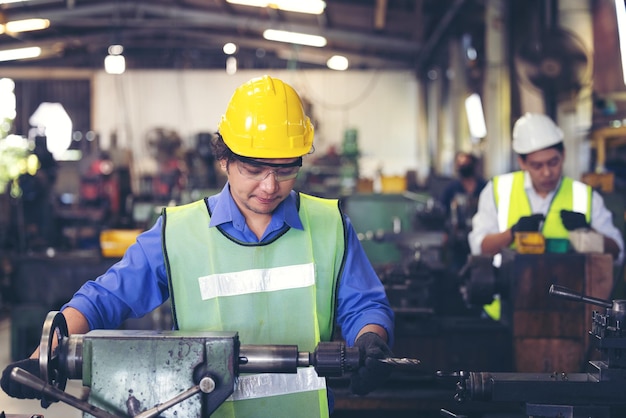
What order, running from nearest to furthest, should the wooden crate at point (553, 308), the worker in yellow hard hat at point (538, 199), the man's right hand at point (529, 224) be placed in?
1. the wooden crate at point (553, 308)
2. the man's right hand at point (529, 224)
3. the worker in yellow hard hat at point (538, 199)

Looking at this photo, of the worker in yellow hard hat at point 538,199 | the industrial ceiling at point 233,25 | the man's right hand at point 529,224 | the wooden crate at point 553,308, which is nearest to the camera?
the wooden crate at point 553,308

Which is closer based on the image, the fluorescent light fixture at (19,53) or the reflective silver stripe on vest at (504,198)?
the reflective silver stripe on vest at (504,198)

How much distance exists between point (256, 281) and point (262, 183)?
210 mm

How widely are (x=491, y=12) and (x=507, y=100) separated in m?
0.82

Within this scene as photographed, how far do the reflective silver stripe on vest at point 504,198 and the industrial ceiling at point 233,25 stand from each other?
502 cm

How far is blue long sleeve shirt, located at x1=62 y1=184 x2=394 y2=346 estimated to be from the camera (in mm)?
1668

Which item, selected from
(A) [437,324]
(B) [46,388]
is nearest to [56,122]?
(A) [437,324]

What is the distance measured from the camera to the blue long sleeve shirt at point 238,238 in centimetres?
167

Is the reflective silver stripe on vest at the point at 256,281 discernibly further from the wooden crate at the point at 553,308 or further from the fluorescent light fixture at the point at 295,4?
the fluorescent light fixture at the point at 295,4

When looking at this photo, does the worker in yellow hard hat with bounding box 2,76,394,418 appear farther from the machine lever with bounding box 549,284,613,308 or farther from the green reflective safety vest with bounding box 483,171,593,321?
the green reflective safety vest with bounding box 483,171,593,321

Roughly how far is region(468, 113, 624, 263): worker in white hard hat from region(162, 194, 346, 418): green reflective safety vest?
131 centimetres

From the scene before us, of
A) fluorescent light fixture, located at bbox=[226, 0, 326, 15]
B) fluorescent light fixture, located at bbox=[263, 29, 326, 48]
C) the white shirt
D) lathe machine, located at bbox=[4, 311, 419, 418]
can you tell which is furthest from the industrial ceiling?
lathe machine, located at bbox=[4, 311, 419, 418]

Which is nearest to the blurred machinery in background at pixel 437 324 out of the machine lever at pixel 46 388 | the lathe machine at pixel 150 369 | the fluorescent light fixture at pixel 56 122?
the lathe machine at pixel 150 369

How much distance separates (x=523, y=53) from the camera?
505 cm
